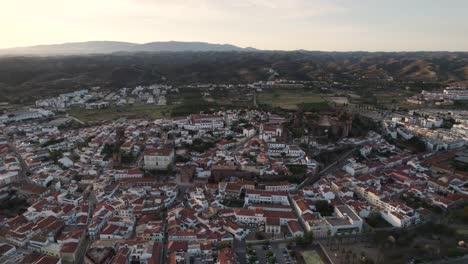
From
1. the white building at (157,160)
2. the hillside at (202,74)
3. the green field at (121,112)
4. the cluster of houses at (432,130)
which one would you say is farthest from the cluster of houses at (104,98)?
the cluster of houses at (432,130)

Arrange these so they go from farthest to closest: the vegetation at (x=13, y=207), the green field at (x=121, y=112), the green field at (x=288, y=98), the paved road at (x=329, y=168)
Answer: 1. the green field at (x=288, y=98)
2. the green field at (x=121, y=112)
3. the paved road at (x=329, y=168)
4. the vegetation at (x=13, y=207)

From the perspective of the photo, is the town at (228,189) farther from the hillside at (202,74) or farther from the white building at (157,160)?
the hillside at (202,74)

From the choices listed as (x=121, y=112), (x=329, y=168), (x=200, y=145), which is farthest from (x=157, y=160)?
(x=121, y=112)

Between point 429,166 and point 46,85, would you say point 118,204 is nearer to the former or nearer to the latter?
point 429,166

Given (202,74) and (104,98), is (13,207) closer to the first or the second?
(104,98)

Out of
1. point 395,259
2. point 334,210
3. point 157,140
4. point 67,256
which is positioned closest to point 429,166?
point 334,210

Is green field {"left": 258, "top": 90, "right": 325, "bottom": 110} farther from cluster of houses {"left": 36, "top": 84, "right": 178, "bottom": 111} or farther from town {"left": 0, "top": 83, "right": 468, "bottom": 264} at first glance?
cluster of houses {"left": 36, "top": 84, "right": 178, "bottom": 111}
